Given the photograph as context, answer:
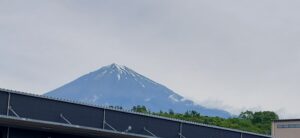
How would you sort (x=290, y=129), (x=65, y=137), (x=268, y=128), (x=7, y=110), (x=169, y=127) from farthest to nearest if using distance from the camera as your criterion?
(x=268, y=128) → (x=290, y=129) → (x=169, y=127) → (x=65, y=137) → (x=7, y=110)

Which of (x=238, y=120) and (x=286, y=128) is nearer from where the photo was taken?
(x=286, y=128)

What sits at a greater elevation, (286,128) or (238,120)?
(238,120)

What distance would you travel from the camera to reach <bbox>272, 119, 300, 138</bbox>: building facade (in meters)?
58.3

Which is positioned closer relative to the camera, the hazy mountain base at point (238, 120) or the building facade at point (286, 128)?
the building facade at point (286, 128)

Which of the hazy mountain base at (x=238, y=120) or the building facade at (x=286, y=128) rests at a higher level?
the hazy mountain base at (x=238, y=120)

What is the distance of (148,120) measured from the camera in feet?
149

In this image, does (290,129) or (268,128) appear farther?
(268,128)

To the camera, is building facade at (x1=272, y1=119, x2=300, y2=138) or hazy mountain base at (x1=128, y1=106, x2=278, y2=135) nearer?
building facade at (x1=272, y1=119, x2=300, y2=138)

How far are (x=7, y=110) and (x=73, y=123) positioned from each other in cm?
461

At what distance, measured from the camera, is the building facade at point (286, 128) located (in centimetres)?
5828

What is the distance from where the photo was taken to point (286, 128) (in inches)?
2324

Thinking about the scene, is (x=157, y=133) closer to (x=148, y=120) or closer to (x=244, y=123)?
(x=148, y=120)

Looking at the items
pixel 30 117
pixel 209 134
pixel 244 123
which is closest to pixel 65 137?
pixel 30 117

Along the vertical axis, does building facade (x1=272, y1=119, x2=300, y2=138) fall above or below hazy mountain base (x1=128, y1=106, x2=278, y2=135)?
below
